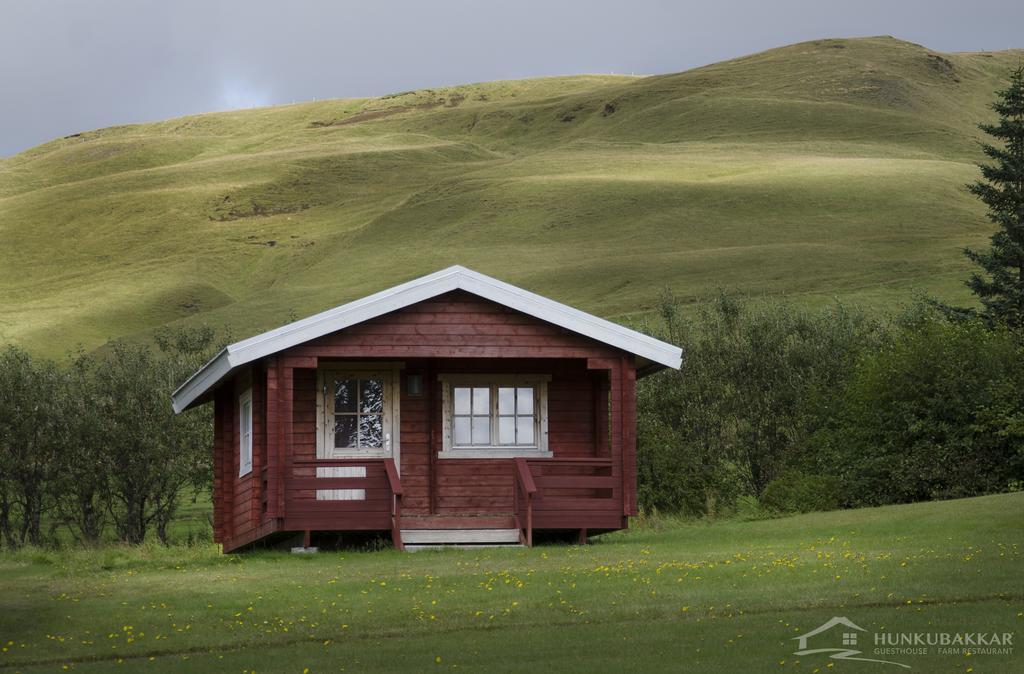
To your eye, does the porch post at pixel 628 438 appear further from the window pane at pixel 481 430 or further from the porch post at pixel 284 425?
the porch post at pixel 284 425

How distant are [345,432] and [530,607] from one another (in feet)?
35.4

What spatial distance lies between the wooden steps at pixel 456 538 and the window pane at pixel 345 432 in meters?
1.94

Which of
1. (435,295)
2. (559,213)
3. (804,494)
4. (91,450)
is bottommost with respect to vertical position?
(804,494)

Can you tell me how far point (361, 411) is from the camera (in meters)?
27.2

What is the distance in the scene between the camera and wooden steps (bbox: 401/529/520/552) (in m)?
26.1

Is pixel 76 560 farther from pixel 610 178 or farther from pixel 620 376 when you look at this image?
pixel 610 178

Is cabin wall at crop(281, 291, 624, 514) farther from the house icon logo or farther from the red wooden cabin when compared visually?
the house icon logo

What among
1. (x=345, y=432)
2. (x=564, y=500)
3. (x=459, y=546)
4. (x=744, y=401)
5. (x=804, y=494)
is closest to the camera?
(x=459, y=546)

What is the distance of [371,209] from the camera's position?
145750mm

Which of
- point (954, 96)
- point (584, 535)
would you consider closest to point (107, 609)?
point (584, 535)

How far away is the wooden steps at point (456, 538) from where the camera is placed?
26.1 m

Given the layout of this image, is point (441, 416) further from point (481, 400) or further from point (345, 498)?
point (345, 498)

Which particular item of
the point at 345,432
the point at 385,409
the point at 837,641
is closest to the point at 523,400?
the point at 385,409

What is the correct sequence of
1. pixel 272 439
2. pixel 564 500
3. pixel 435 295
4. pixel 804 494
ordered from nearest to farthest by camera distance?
pixel 272 439
pixel 435 295
pixel 564 500
pixel 804 494
